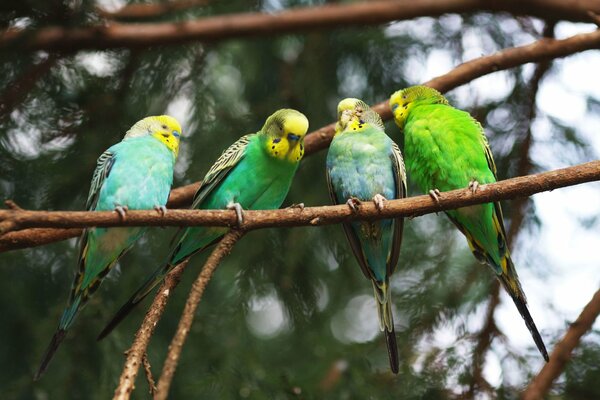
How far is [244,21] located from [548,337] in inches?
107

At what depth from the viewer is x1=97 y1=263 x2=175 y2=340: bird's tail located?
3408 millimetres

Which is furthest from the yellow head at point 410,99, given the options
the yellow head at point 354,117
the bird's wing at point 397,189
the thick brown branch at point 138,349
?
the thick brown branch at point 138,349

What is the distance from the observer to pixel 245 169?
4.03m

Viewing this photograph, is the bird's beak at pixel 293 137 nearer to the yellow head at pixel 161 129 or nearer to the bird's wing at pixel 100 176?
the yellow head at pixel 161 129

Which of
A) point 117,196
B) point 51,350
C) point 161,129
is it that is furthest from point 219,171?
point 51,350

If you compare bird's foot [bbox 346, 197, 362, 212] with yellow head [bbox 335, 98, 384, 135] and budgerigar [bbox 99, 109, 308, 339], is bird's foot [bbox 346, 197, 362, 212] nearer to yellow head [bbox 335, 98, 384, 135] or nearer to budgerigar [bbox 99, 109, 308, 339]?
budgerigar [bbox 99, 109, 308, 339]

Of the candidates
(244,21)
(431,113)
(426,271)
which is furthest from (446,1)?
(426,271)

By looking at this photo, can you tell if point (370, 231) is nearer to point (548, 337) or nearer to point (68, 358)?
point (548, 337)

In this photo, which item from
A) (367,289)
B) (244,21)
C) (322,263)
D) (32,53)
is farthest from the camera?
(367,289)

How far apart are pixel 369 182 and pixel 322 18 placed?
3.63 ft

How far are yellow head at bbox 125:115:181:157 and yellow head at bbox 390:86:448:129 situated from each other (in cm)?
131

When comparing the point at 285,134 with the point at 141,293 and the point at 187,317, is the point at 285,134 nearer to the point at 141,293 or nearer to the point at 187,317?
the point at 141,293

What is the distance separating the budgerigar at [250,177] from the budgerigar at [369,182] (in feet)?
0.83

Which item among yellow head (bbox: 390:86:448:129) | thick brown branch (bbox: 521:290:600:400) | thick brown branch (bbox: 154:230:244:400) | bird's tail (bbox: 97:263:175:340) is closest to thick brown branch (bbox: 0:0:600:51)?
yellow head (bbox: 390:86:448:129)
